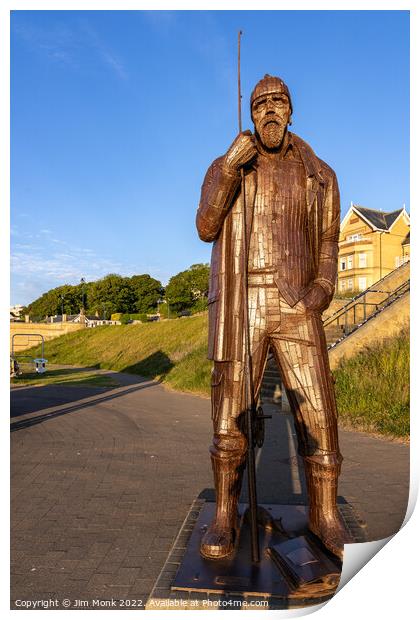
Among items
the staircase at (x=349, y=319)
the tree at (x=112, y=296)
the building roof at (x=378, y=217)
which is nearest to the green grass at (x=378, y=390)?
the staircase at (x=349, y=319)

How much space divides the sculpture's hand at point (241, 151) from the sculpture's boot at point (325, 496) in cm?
183

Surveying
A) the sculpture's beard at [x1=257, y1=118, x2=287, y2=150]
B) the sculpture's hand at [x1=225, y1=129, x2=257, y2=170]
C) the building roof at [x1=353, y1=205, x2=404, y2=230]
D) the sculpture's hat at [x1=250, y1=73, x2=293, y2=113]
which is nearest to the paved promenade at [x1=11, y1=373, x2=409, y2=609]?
the sculpture's hand at [x1=225, y1=129, x2=257, y2=170]

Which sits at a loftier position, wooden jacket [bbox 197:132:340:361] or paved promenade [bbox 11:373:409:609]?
wooden jacket [bbox 197:132:340:361]

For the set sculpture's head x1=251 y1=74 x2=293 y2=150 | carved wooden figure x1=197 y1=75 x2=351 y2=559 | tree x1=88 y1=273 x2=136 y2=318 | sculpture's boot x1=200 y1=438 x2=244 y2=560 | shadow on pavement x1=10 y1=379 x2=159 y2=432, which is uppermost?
tree x1=88 y1=273 x2=136 y2=318

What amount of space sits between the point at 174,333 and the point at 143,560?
2239cm

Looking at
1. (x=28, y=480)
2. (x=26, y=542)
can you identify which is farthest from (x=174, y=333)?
(x=26, y=542)

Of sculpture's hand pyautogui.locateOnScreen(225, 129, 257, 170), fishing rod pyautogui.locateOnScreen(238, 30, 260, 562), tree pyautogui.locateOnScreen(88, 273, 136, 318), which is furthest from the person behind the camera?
tree pyautogui.locateOnScreen(88, 273, 136, 318)

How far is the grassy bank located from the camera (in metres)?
8.25

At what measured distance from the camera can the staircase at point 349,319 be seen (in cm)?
1112

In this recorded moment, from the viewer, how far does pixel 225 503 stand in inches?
122

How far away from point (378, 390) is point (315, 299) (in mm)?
6340

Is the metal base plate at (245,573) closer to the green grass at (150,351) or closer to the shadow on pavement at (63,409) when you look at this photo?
the shadow on pavement at (63,409)

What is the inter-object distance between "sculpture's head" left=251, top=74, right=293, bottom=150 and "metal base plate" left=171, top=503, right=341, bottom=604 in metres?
2.52

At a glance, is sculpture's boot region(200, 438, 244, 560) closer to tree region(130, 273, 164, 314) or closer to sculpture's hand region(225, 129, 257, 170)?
sculpture's hand region(225, 129, 257, 170)
